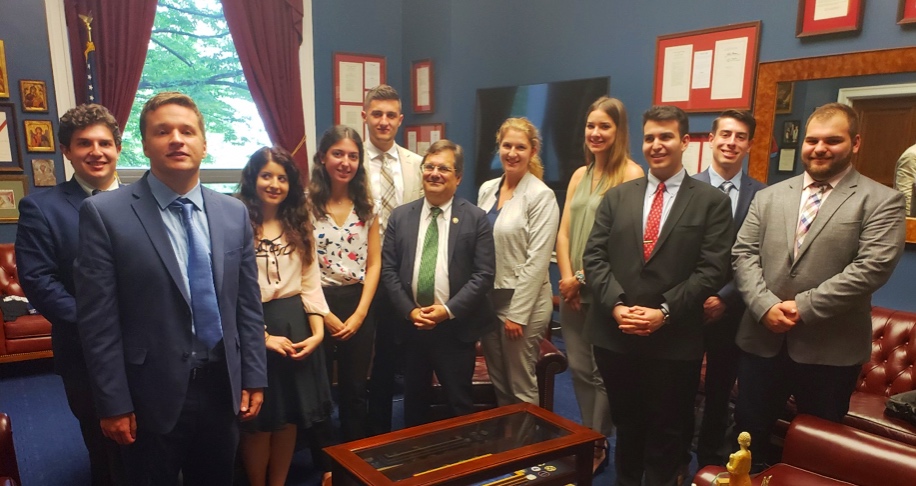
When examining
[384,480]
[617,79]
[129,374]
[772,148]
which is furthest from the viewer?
[617,79]

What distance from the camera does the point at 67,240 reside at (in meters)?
1.98

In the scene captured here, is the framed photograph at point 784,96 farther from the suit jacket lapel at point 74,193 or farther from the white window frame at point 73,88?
the white window frame at point 73,88

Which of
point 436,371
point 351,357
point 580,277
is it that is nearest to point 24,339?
point 351,357

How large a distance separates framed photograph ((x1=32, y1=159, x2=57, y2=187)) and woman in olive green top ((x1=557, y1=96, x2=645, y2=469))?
3.69 meters

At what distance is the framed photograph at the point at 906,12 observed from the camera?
8.96 feet

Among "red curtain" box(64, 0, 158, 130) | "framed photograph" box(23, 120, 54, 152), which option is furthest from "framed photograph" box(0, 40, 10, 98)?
"red curtain" box(64, 0, 158, 130)

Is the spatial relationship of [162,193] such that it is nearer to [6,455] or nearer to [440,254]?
[6,455]

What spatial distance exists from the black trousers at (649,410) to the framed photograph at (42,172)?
4004 millimetres

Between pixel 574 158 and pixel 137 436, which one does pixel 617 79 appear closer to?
pixel 574 158

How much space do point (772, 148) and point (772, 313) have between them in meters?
1.55

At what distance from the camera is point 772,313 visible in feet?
6.61

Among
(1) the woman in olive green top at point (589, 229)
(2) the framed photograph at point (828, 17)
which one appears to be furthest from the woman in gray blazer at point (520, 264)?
(2) the framed photograph at point (828, 17)

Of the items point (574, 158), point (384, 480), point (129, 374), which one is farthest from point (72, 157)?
point (574, 158)

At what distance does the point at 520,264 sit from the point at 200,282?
1.38m
